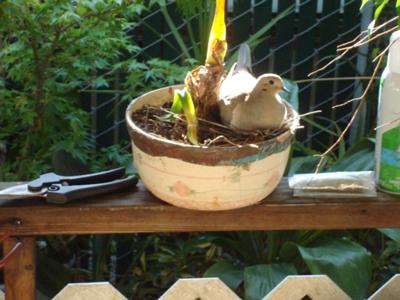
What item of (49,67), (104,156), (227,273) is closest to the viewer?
(227,273)

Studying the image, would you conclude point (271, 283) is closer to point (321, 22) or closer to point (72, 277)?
point (72, 277)

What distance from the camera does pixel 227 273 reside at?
158 cm

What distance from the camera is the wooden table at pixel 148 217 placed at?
1049mm

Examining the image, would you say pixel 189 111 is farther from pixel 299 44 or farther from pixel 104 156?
pixel 299 44

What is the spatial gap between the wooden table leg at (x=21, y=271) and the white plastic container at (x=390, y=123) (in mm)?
531

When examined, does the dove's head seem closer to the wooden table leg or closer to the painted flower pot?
the painted flower pot

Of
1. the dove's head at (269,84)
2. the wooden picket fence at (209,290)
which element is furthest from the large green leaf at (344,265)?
the dove's head at (269,84)

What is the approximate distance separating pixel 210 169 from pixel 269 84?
0.14 metres

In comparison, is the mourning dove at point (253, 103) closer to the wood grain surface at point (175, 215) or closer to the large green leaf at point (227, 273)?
the wood grain surface at point (175, 215)

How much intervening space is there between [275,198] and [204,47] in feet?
2.98

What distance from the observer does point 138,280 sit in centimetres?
182

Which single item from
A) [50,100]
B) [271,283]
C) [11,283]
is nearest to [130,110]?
[11,283]

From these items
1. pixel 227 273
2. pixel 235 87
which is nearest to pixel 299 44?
pixel 227 273

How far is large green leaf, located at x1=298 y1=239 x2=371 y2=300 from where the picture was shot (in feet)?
4.47
